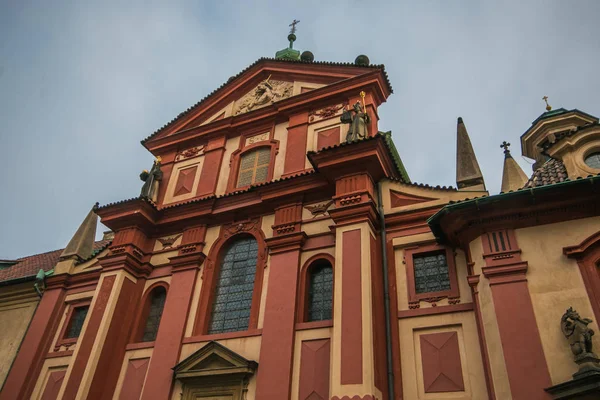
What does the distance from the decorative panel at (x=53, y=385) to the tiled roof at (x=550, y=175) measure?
1330 centimetres

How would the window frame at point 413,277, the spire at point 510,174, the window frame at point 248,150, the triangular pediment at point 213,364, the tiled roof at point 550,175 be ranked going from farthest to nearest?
the window frame at point 248,150 → the spire at point 510,174 → the tiled roof at point 550,175 → the triangular pediment at point 213,364 → the window frame at point 413,277

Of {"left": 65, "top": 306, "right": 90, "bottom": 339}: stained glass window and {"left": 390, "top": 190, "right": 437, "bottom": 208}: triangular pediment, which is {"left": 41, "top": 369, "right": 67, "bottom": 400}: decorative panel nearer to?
{"left": 65, "top": 306, "right": 90, "bottom": 339}: stained glass window

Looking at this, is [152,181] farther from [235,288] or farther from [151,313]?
[235,288]

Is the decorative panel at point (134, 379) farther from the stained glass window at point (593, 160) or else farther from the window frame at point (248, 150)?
the stained glass window at point (593, 160)

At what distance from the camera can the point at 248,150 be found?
16.1 metres

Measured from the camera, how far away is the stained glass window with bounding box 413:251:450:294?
10766 millimetres

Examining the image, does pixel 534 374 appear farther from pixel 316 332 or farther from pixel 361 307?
pixel 316 332

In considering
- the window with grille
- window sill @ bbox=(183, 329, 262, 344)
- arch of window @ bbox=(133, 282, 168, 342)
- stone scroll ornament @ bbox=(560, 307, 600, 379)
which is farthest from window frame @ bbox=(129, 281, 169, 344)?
stone scroll ornament @ bbox=(560, 307, 600, 379)

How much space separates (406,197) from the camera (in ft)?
40.1

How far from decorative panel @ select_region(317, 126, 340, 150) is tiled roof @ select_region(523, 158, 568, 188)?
5364 millimetres

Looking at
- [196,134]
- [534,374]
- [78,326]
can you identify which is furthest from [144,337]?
[534,374]

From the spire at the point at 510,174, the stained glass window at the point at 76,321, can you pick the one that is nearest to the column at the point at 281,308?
the spire at the point at 510,174

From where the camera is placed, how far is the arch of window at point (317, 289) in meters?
11.4

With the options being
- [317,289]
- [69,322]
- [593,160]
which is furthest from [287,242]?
[69,322]
